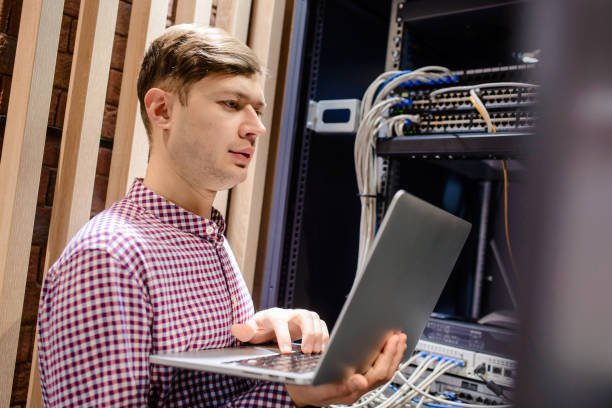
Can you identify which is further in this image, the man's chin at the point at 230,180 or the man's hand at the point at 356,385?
the man's chin at the point at 230,180

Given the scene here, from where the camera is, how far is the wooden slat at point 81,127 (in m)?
1.18

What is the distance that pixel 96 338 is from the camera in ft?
2.41

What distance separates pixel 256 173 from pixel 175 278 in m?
0.66

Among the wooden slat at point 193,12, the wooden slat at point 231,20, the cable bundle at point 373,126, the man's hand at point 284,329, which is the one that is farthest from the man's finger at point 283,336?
the wooden slat at point 193,12

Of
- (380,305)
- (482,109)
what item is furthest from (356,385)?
(482,109)

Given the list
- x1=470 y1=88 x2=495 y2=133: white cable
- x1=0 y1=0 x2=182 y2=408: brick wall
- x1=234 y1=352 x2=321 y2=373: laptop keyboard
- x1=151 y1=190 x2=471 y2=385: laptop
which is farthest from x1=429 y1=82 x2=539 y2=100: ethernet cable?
x1=0 y1=0 x2=182 y2=408: brick wall

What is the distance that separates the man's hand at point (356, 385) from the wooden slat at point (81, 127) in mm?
630

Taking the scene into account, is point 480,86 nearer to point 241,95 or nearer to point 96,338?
point 241,95

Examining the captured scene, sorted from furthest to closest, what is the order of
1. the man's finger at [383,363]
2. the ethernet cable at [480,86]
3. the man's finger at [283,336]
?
1. the ethernet cable at [480,86]
2. the man's finger at [283,336]
3. the man's finger at [383,363]

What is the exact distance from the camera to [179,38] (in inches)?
40.8

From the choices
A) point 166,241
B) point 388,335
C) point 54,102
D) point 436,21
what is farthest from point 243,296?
point 436,21

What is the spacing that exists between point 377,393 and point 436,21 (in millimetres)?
887

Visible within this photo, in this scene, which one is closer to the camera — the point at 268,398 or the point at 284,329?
the point at 268,398

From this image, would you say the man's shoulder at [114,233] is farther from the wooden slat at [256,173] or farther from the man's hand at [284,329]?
the wooden slat at [256,173]
